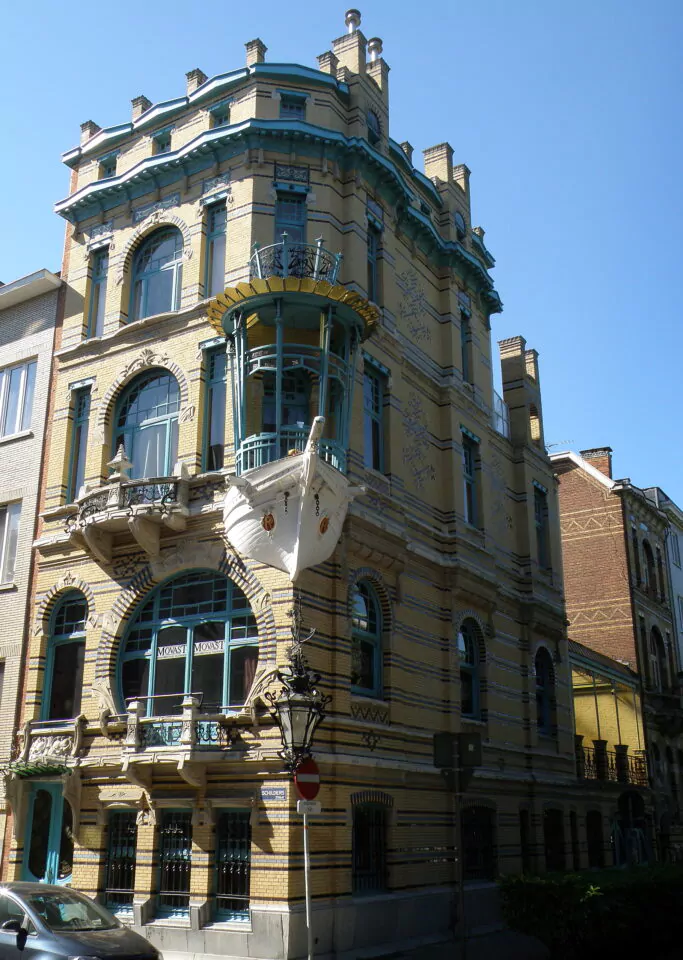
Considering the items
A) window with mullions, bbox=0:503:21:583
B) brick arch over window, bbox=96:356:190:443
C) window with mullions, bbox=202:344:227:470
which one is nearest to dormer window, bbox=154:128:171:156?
brick arch over window, bbox=96:356:190:443

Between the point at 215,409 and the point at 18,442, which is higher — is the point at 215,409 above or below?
below

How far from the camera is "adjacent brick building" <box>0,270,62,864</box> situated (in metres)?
22.9

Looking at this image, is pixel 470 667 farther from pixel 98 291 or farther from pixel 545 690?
pixel 98 291

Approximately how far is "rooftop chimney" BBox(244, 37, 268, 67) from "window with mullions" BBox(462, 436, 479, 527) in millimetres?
11453

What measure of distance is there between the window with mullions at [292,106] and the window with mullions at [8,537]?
12.2m

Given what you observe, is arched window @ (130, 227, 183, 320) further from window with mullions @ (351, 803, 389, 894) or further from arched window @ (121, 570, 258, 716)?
window with mullions @ (351, 803, 389, 894)

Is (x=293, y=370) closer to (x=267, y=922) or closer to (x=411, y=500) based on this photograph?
(x=411, y=500)

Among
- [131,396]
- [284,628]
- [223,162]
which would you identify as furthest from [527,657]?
[223,162]

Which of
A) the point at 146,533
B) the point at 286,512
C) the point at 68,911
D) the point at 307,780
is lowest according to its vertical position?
the point at 68,911

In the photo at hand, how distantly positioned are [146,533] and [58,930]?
28.9ft

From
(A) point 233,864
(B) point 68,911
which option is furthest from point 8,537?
(B) point 68,911

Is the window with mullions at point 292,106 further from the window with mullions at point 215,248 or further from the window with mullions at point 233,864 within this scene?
the window with mullions at point 233,864

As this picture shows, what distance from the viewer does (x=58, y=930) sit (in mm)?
12945

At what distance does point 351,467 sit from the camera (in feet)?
69.4
